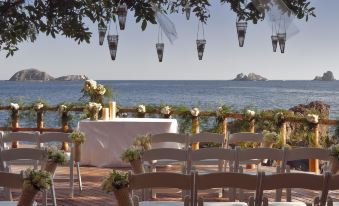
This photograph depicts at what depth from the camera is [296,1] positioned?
4.20 m

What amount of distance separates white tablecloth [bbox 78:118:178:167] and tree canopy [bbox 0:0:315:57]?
379 cm

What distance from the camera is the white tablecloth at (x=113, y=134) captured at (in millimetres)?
8344

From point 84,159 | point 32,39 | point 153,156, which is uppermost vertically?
point 32,39

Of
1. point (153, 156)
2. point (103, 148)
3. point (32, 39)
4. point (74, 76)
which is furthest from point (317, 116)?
point (74, 76)

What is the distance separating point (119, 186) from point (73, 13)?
137 centimetres

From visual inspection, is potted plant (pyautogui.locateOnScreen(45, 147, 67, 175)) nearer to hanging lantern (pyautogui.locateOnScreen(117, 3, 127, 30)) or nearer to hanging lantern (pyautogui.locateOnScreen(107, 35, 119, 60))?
hanging lantern (pyautogui.locateOnScreen(117, 3, 127, 30))

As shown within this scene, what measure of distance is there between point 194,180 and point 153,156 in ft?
4.16

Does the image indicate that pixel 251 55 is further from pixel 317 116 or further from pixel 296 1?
pixel 296 1

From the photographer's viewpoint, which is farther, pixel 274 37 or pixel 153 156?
pixel 274 37

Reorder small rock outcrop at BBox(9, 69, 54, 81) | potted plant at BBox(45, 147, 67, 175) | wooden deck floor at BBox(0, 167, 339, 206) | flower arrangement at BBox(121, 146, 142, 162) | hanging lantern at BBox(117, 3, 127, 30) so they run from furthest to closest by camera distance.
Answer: small rock outcrop at BBox(9, 69, 54, 81) < wooden deck floor at BBox(0, 167, 339, 206) < hanging lantern at BBox(117, 3, 127, 30) < potted plant at BBox(45, 147, 67, 175) < flower arrangement at BBox(121, 146, 142, 162)

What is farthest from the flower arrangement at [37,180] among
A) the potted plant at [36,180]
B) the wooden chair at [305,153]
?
the wooden chair at [305,153]

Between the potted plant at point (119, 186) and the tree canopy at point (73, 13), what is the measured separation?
972 millimetres

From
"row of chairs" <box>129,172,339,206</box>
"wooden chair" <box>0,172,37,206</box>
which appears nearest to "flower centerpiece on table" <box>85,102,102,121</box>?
"wooden chair" <box>0,172,37,206</box>

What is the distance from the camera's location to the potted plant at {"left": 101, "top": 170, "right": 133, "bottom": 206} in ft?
11.0
